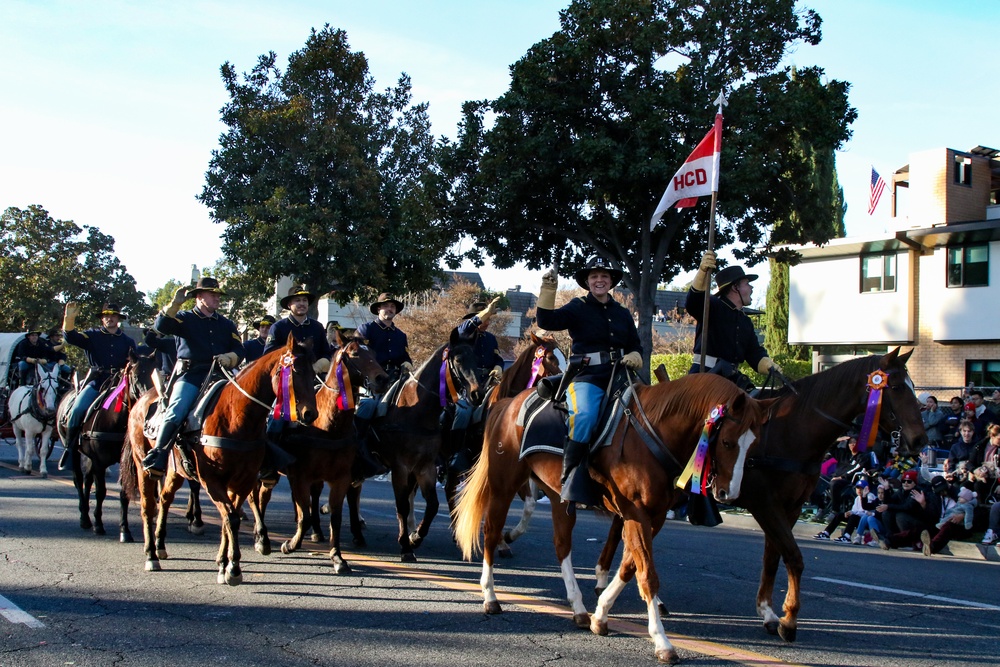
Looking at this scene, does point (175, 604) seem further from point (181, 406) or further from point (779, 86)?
point (779, 86)

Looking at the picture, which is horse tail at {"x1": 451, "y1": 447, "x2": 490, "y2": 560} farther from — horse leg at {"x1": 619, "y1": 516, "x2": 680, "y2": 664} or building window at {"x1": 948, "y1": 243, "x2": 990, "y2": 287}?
building window at {"x1": 948, "y1": 243, "x2": 990, "y2": 287}

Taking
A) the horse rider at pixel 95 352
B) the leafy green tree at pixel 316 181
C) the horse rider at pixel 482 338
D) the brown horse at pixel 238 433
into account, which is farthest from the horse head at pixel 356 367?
the leafy green tree at pixel 316 181

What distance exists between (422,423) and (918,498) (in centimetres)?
714

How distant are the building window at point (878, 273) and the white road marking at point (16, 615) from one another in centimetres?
3059

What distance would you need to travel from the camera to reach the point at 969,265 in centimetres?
2962

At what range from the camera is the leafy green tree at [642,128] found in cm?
2125

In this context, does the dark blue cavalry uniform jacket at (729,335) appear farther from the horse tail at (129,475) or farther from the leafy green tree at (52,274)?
the leafy green tree at (52,274)

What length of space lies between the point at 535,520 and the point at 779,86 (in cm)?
1363

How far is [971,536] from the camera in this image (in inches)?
501

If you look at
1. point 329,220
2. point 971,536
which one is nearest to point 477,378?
point 971,536

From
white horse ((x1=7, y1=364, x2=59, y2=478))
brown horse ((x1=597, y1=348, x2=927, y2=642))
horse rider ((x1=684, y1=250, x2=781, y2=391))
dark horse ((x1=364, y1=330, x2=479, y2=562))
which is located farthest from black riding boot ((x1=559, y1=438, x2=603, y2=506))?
white horse ((x1=7, y1=364, x2=59, y2=478))

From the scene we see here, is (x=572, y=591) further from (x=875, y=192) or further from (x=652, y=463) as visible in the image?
(x=875, y=192)

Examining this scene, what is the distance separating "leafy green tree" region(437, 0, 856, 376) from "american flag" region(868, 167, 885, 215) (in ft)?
27.5

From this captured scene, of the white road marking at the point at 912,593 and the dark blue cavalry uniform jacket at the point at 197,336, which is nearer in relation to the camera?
the white road marking at the point at 912,593
